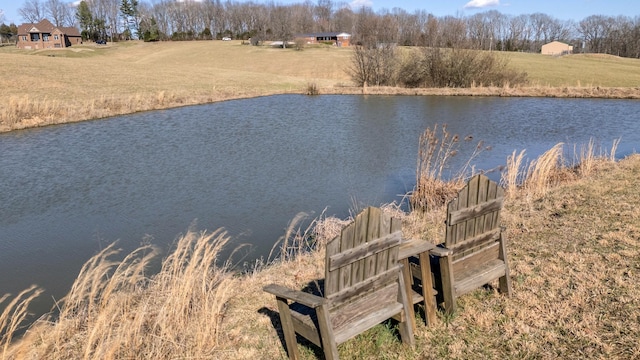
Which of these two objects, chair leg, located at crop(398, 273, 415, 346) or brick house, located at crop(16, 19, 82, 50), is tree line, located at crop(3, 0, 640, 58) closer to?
brick house, located at crop(16, 19, 82, 50)

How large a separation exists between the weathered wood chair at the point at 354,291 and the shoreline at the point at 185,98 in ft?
68.6

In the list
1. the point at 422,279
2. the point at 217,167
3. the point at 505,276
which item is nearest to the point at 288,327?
the point at 422,279

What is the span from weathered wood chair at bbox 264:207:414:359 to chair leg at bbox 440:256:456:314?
50cm

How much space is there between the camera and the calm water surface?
→ 8.42m

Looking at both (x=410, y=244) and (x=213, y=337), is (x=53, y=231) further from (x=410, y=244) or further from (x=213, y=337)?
(x=410, y=244)

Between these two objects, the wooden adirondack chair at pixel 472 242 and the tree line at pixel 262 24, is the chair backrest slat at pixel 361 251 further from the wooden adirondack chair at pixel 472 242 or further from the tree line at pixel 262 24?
the tree line at pixel 262 24

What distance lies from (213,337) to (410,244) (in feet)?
6.63

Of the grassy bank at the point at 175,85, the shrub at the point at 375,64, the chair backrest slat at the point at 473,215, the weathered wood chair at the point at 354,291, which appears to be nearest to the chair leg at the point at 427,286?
the chair backrest slat at the point at 473,215

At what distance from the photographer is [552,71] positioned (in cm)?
4388

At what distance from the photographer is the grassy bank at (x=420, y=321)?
3.91m

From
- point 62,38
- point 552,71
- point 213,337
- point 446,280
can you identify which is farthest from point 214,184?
point 62,38

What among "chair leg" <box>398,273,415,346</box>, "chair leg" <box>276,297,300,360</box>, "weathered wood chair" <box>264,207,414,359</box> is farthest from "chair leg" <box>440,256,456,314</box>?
"chair leg" <box>276,297,300,360</box>

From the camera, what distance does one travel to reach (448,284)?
161 inches

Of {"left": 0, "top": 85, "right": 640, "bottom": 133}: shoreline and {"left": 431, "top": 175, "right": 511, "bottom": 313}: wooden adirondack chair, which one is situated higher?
{"left": 0, "top": 85, "right": 640, "bottom": 133}: shoreline
